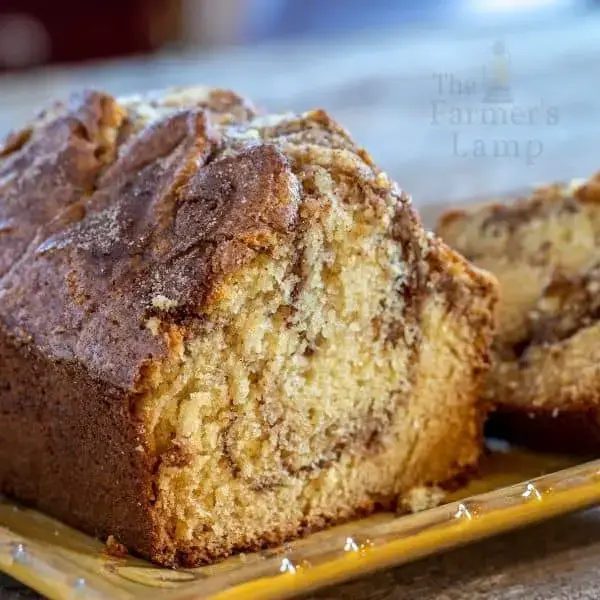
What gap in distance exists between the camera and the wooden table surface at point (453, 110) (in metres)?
1.76

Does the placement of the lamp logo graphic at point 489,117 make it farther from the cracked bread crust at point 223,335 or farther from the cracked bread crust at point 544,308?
the cracked bread crust at point 223,335

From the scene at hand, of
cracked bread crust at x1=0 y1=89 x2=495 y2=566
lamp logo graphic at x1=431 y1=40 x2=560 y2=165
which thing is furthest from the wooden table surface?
cracked bread crust at x1=0 y1=89 x2=495 y2=566

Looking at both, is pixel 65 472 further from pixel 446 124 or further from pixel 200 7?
pixel 200 7

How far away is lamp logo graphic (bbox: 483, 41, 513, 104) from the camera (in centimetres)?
492

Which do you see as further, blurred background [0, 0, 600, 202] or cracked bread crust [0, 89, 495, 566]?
blurred background [0, 0, 600, 202]

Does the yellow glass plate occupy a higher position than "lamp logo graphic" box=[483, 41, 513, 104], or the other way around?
"lamp logo graphic" box=[483, 41, 513, 104]

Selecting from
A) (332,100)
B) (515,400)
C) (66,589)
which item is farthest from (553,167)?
(66,589)

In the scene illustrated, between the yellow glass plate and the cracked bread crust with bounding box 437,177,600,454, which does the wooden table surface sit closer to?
the yellow glass plate

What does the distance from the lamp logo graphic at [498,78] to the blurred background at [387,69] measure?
20 millimetres

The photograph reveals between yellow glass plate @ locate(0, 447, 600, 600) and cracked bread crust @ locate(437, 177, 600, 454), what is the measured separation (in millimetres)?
308

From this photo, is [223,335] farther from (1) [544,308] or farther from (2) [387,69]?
(2) [387,69]

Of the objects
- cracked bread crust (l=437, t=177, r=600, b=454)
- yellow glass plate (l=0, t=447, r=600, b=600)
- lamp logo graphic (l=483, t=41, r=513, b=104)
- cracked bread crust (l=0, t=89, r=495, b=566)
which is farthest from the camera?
lamp logo graphic (l=483, t=41, r=513, b=104)

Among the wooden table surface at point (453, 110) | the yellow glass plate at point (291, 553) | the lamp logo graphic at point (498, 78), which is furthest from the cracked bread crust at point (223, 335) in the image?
the lamp logo graphic at point (498, 78)

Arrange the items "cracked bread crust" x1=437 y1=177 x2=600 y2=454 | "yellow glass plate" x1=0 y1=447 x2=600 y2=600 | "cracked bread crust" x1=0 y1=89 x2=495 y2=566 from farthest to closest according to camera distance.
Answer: "cracked bread crust" x1=437 y1=177 x2=600 y2=454
"cracked bread crust" x1=0 y1=89 x2=495 y2=566
"yellow glass plate" x1=0 y1=447 x2=600 y2=600
